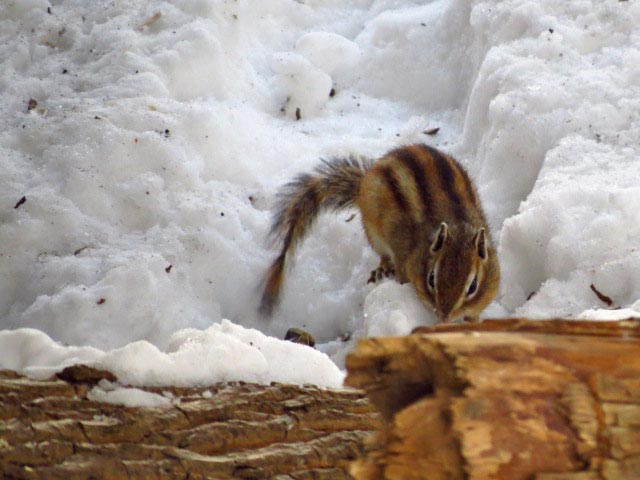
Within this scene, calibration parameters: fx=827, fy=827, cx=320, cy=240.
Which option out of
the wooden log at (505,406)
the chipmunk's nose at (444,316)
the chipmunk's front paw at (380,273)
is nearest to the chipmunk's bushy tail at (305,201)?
the chipmunk's front paw at (380,273)

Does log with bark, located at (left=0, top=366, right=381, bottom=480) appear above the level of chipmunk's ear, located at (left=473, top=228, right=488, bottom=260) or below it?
below

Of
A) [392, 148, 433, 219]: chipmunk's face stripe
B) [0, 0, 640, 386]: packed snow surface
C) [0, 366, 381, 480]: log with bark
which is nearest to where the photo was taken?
[0, 366, 381, 480]: log with bark

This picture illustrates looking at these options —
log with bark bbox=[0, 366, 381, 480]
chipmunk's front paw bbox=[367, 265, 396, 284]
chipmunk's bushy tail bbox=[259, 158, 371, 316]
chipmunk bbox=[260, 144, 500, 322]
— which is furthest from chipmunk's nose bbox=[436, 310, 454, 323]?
log with bark bbox=[0, 366, 381, 480]

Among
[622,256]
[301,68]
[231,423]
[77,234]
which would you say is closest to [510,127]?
[622,256]

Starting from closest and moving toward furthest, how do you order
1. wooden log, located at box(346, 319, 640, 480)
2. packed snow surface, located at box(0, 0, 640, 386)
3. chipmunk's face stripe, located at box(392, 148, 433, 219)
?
wooden log, located at box(346, 319, 640, 480) < packed snow surface, located at box(0, 0, 640, 386) < chipmunk's face stripe, located at box(392, 148, 433, 219)

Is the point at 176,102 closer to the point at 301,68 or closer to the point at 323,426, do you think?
the point at 301,68

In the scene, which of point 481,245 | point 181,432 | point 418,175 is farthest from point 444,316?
point 181,432

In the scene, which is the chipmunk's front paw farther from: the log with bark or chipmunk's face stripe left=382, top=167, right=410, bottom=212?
the log with bark
